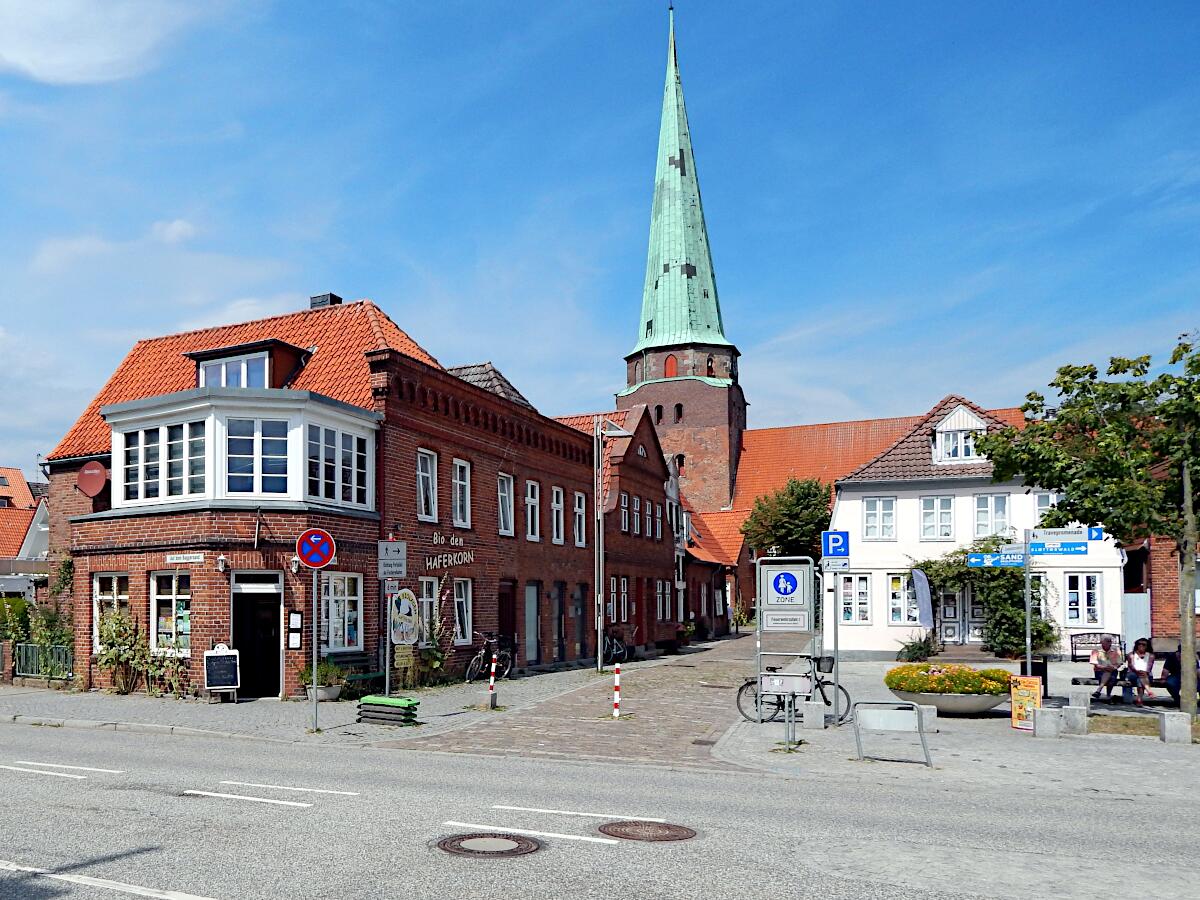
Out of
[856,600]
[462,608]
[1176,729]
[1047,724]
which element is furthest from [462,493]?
[856,600]

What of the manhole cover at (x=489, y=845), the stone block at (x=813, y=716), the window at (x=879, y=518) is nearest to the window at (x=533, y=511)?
the window at (x=879, y=518)

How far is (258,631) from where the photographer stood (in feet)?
71.6

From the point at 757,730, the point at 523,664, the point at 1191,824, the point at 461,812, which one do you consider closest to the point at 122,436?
Answer: the point at 523,664

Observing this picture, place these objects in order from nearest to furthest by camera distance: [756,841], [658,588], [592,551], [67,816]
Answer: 1. [756,841]
2. [67,816]
3. [592,551]
4. [658,588]

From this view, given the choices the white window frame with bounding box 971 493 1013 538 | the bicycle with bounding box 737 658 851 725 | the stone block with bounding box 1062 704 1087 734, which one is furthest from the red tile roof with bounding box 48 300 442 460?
the white window frame with bounding box 971 493 1013 538

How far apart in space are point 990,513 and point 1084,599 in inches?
166

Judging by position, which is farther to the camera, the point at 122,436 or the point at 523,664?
the point at 523,664

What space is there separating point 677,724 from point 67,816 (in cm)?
1091

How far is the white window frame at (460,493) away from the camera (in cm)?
2778

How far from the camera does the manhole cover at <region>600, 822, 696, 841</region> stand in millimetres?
8938

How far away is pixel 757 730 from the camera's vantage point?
17656 millimetres

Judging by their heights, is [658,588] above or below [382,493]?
below

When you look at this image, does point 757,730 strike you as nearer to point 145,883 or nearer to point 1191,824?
point 1191,824

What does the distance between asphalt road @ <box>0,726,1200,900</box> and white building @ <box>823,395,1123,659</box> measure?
27.0 metres
